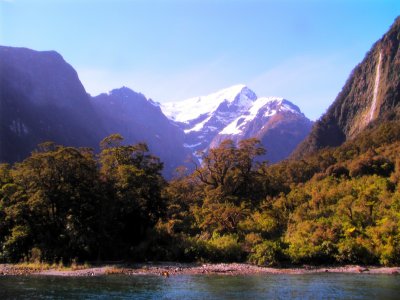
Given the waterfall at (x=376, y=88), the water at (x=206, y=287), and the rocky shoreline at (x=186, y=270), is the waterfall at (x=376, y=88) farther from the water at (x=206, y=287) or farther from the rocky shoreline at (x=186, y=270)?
the water at (x=206, y=287)

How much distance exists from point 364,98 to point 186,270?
129 meters

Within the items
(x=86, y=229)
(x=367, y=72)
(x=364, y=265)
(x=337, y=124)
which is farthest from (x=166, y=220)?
(x=367, y=72)

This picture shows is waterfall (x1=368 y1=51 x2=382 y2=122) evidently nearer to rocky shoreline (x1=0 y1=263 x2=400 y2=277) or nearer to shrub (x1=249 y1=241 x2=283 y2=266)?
shrub (x1=249 y1=241 x2=283 y2=266)

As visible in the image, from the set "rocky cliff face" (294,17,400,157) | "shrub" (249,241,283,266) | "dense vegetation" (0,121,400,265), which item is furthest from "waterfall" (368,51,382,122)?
"shrub" (249,241,283,266)

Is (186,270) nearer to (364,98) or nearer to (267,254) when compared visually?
(267,254)

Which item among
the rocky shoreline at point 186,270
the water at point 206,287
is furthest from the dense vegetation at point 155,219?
the water at point 206,287

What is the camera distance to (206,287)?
102 ft

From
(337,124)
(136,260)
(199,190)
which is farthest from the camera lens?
(337,124)

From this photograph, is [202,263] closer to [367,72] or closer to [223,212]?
[223,212]

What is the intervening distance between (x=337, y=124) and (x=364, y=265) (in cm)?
12299

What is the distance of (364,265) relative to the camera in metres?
42.0

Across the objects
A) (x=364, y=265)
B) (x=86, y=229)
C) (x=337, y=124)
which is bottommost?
(x=364, y=265)

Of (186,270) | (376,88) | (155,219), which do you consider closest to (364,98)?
(376,88)

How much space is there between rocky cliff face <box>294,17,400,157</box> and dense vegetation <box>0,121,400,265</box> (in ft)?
275
